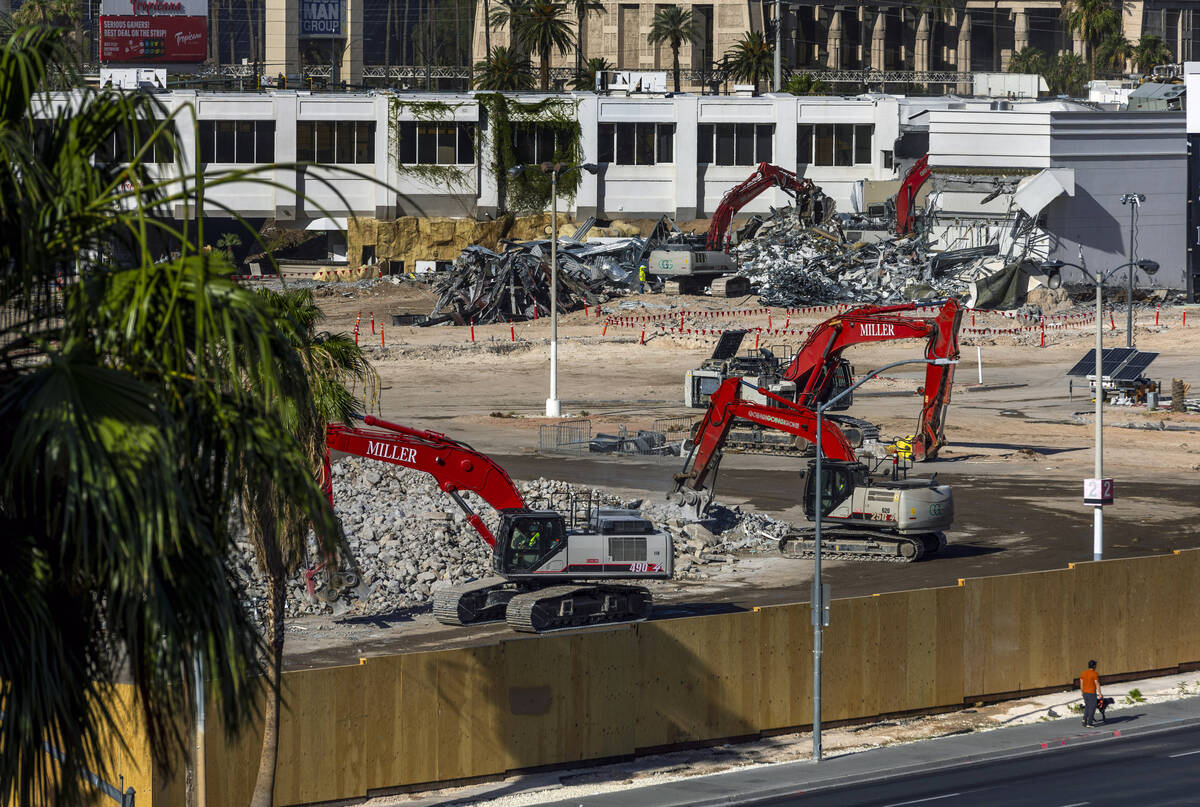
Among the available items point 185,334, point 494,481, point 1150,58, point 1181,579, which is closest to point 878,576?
point 1181,579

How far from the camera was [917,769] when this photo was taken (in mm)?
29688

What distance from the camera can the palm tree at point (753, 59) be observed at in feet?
472

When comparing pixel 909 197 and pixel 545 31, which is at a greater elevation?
pixel 545 31

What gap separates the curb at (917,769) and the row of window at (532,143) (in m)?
83.0

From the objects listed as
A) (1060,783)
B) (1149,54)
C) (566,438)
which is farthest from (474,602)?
(1149,54)

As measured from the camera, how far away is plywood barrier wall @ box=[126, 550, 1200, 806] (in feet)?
88.6

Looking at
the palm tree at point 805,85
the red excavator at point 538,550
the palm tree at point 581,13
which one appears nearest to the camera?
the red excavator at point 538,550

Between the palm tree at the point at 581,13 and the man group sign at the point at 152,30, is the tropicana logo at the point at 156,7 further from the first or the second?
the palm tree at the point at 581,13

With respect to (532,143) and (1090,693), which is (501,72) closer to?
(532,143)

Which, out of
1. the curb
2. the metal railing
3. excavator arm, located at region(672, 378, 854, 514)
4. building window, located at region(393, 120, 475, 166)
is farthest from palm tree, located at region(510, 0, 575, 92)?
the curb

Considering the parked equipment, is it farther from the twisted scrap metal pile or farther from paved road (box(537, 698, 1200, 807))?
paved road (box(537, 698, 1200, 807))

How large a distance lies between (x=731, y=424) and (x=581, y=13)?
105656mm

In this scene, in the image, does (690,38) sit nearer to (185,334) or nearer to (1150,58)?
(1150,58)

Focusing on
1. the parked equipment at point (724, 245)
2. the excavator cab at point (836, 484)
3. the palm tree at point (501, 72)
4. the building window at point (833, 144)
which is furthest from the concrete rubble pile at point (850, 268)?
the excavator cab at point (836, 484)
